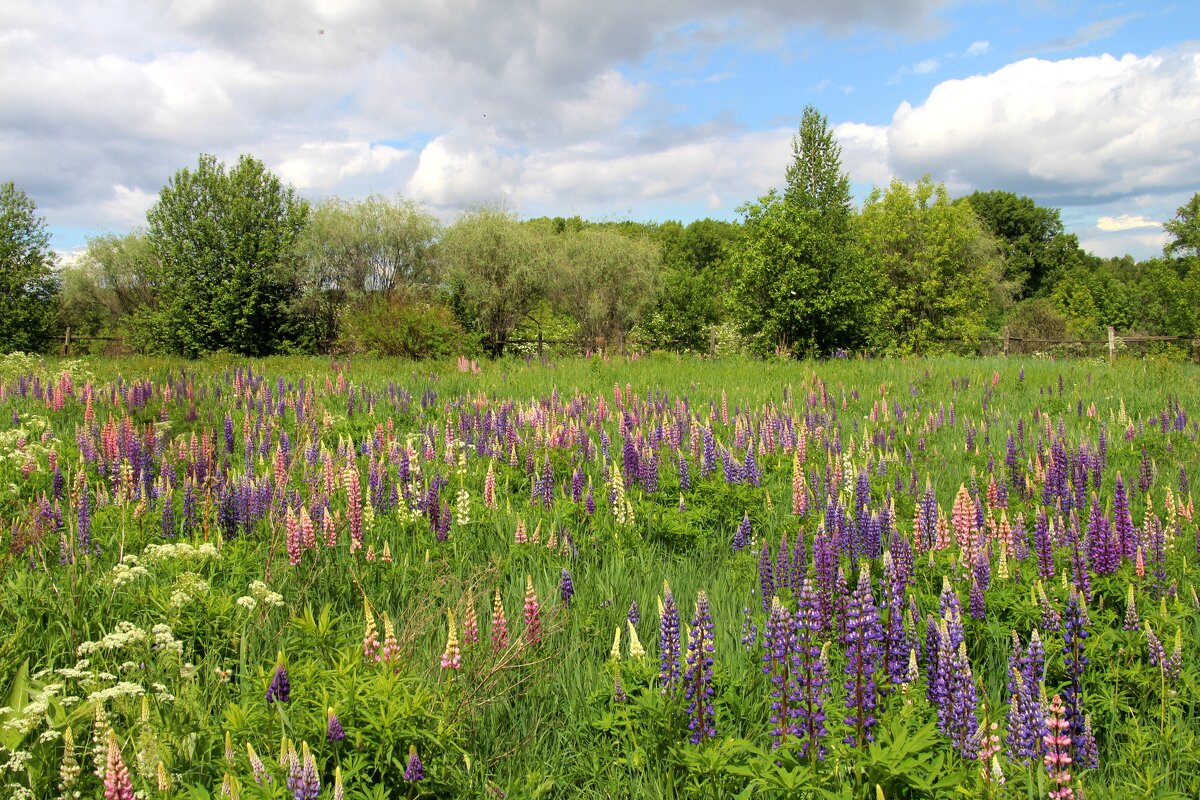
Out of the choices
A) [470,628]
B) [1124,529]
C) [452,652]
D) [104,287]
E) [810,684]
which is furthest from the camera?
[104,287]

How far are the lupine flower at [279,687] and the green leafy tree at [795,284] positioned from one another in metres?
21.0

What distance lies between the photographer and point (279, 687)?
8.91 ft

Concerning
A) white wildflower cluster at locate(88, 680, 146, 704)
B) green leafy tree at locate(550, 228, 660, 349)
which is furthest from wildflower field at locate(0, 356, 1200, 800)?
green leafy tree at locate(550, 228, 660, 349)

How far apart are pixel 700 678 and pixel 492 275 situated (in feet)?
117

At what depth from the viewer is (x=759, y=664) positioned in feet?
11.2

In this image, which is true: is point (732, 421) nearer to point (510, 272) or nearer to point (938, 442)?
point (938, 442)

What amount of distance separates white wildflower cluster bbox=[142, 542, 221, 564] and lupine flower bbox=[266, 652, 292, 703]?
1604mm

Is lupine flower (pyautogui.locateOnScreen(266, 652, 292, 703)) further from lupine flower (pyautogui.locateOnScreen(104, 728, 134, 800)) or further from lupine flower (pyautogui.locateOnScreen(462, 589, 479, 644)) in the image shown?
lupine flower (pyautogui.locateOnScreen(462, 589, 479, 644))

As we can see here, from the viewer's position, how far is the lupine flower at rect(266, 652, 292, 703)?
106 inches

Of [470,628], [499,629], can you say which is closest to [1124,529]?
[499,629]

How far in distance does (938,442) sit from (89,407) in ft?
30.0

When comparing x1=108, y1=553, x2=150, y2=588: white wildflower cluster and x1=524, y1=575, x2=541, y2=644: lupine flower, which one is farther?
x1=108, y1=553, x2=150, y2=588: white wildflower cluster

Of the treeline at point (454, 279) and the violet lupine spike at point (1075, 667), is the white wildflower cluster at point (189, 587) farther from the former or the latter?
the treeline at point (454, 279)

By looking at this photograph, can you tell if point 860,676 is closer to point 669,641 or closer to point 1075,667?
point 669,641
